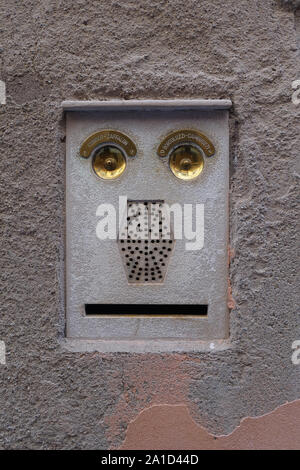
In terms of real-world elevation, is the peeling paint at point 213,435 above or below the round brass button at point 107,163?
below

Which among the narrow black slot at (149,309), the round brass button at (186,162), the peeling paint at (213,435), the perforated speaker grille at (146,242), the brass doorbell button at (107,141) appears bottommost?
the peeling paint at (213,435)

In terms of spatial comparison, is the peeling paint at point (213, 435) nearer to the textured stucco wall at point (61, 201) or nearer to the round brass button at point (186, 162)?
the textured stucco wall at point (61, 201)

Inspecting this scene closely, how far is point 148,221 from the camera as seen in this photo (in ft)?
6.64

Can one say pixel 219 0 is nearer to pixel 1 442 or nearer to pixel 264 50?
pixel 264 50

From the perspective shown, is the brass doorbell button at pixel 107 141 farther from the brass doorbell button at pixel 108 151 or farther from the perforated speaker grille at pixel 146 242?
the perforated speaker grille at pixel 146 242

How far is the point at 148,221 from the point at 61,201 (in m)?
0.46

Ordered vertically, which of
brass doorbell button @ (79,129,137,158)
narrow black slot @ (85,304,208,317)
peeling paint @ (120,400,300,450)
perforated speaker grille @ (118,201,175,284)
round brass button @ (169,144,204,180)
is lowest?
peeling paint @ (120,400,300,450)

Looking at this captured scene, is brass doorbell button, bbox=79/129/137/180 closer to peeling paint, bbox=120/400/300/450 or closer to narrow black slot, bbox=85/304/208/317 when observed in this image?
narrow black slot, bbox=85/304/208/317

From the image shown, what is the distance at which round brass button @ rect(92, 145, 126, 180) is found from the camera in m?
2.04

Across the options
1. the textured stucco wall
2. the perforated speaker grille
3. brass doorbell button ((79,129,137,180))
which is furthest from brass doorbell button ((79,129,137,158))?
the perforated speaker grille

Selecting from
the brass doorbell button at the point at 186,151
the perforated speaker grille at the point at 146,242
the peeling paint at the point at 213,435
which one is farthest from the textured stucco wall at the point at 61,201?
the perforated speaker grille at the point at 146,242

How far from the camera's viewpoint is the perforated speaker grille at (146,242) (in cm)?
202

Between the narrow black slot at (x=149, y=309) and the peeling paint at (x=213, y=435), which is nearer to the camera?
the peeling paint at (x=213, y=435)

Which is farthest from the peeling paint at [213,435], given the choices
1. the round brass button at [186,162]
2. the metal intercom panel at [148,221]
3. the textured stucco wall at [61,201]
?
Result: the round brass button at [186,162]
